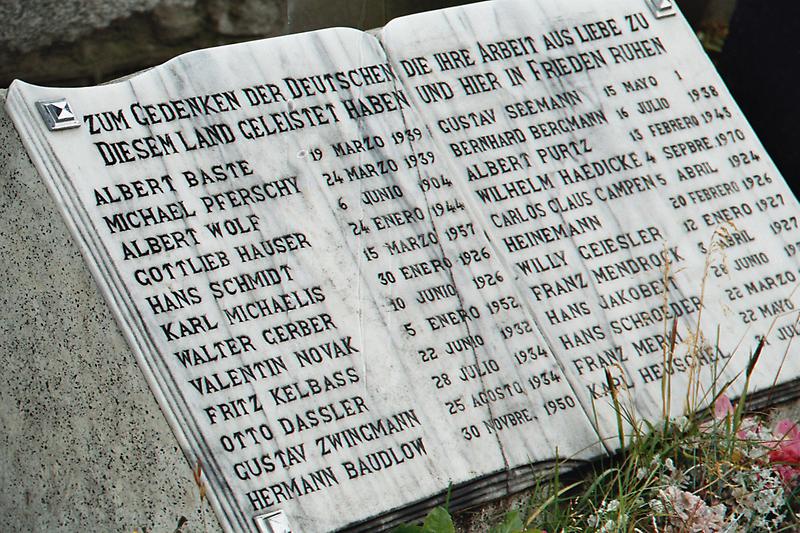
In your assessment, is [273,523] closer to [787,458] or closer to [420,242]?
[420,242]

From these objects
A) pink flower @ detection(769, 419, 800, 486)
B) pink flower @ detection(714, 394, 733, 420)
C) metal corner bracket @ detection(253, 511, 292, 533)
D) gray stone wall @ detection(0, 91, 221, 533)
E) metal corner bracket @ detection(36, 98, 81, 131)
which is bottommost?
pink flower @ detection(769, 419, 800, 486)

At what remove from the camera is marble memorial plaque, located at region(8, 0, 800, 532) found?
1.95 metres

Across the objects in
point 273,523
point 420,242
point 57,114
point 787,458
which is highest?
point 57,114

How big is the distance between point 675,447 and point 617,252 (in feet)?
1.66

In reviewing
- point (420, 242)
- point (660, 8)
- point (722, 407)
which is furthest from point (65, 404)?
point (660, 8)

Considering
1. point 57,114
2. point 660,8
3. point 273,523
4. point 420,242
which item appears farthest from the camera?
point 660,8

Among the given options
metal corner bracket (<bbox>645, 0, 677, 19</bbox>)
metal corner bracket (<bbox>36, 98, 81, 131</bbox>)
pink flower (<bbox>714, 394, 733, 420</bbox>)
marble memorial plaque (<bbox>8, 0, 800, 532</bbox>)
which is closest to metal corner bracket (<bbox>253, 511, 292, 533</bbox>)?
marble memorial plaque (<bbox>8, 0, 800, 532</bbox>)

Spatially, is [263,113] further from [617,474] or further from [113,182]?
[617,474]

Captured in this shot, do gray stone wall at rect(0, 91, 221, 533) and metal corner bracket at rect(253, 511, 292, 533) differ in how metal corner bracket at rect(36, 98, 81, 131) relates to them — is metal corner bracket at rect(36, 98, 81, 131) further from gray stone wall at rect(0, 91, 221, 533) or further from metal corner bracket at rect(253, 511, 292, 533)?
metal corner bracket at rect(253, 511, 292, 533)

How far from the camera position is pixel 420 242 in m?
2.24

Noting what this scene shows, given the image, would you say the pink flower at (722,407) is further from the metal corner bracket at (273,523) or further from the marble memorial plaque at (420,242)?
the metal corner bracket at (273,523)

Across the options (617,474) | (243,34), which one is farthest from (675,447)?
(243,34)

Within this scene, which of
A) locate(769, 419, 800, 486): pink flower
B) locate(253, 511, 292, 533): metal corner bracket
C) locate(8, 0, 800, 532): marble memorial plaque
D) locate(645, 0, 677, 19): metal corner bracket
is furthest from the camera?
locate(645, 0, 677, 19): metal corner bracket

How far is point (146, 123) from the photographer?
2062 mm
